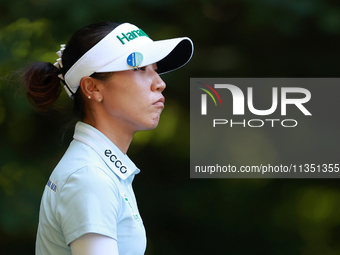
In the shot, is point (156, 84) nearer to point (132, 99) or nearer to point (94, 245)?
point (132, 99)

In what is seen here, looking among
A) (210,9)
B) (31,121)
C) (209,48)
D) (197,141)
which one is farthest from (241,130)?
(31,121)

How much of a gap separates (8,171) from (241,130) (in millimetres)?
1404

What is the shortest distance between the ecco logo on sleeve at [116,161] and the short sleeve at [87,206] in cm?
14

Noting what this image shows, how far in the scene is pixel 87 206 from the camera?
957 mm

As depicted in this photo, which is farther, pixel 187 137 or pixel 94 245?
pixel 187 137

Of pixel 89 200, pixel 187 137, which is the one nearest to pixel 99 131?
pixel 89 200

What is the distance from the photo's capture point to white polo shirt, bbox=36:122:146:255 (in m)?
0.96

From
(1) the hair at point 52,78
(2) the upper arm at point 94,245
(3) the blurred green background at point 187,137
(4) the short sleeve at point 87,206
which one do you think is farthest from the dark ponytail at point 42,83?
(3) the blurred green background at point 187,137

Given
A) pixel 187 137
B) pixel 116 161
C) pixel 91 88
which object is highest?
pixel 187 137

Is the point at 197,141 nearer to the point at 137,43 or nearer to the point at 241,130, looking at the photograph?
the point at 241,130

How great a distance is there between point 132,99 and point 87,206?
1.29 feet

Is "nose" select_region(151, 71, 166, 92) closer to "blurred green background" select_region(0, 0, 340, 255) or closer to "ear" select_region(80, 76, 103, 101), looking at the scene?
"ear" select_region(80, 76, 103, 101)

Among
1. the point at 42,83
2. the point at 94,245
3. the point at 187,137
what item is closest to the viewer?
the point at 94,245

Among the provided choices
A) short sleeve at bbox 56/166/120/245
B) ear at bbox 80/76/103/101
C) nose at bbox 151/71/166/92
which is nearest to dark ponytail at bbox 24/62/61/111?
ear at bbox 80/76/103/101
